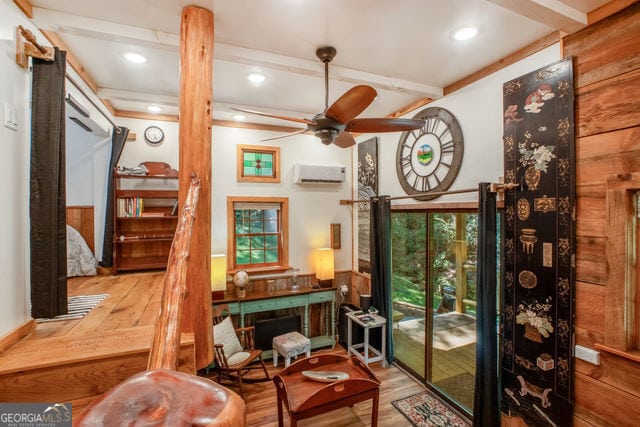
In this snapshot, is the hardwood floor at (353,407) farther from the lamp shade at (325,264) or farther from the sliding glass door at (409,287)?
the lamp shade at (325,264)

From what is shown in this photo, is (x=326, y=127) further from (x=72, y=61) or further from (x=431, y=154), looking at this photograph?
(x=72, y=61)

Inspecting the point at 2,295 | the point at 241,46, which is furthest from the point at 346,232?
the point at 2,295

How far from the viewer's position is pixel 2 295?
1621 mm

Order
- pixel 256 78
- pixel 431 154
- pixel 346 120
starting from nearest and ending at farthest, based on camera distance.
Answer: pixel 346 120 → pixel 256 78 → pixel 431 154

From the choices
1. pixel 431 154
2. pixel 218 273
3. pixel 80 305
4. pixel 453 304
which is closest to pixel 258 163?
pixel 218 273

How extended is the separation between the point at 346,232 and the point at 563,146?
334 centimetres

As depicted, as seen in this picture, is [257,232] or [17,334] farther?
[257,232]

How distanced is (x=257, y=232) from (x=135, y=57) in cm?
268

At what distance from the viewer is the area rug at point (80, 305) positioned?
2.09 metres

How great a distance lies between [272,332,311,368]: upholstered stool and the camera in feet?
13.0

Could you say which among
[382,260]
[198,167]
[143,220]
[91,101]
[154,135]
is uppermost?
[91,101]

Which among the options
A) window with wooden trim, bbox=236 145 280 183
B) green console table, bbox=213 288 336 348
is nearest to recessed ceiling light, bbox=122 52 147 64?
window with wooden trim, bbox=236 145 280 183

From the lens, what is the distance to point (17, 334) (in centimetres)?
169

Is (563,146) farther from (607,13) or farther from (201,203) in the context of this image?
(201,203)
